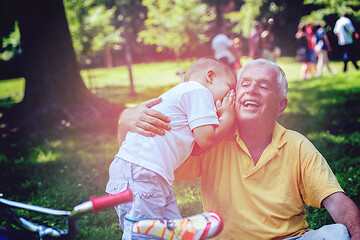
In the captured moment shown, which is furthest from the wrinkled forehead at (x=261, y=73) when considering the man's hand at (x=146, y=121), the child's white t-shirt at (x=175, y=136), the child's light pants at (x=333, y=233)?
the child's light pants at (x=333, y=233)

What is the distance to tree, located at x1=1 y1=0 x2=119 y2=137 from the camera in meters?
7.14

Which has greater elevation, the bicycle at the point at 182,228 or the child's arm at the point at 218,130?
the child's arm at the point at 218,130

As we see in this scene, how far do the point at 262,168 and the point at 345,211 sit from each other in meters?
0.54

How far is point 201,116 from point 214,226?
2.59ft

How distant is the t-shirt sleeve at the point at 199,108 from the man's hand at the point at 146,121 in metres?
0.17

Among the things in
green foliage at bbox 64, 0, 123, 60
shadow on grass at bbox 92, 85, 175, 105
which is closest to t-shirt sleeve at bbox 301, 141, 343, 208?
shadow on grass at bbox 92, 85, 175, 105

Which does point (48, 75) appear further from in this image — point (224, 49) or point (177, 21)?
point (177, 21)

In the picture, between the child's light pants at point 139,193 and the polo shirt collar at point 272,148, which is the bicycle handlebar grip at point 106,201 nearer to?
the child's light pants at point 139,193

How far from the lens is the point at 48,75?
736 cm

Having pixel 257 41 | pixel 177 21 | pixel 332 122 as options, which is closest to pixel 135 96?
pixel 257 41

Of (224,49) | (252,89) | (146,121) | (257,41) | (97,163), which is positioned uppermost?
(257,41)

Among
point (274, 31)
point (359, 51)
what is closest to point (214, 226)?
point (359, 51)

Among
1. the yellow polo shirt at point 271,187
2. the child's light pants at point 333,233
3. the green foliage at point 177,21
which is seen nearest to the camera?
the child's light pants at point 333,233

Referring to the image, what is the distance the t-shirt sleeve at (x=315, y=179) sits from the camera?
5.95ft
